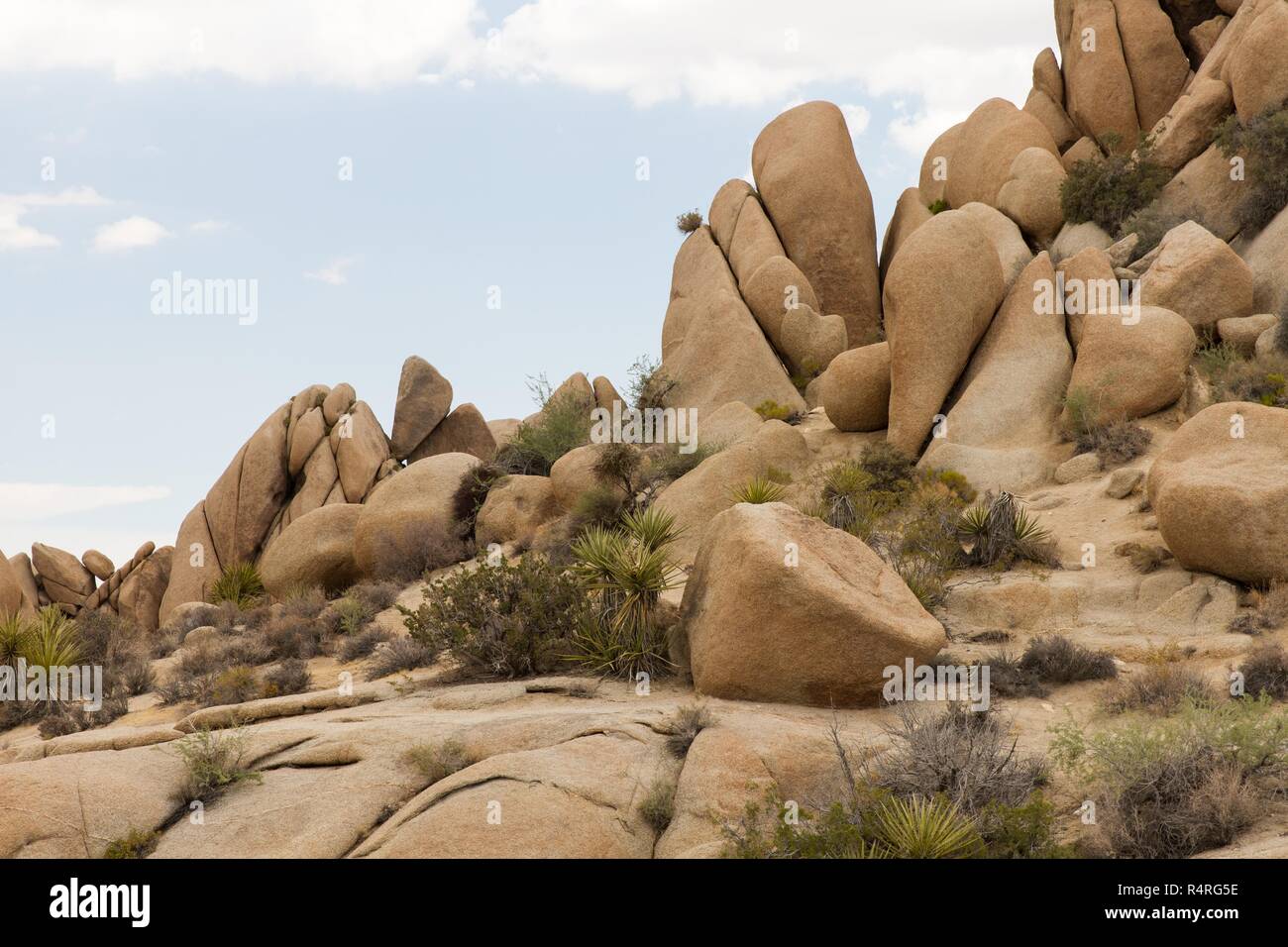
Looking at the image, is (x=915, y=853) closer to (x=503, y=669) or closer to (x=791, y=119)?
(x=503, y=669)

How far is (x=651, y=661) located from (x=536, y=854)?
Result: 5.05 metres

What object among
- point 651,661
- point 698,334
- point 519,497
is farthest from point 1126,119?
point 651,661

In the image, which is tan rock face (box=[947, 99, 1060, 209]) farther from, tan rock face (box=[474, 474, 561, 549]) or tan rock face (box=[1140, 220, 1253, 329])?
tan rock face (box=[474, 474, 561, 549])

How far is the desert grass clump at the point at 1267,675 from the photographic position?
33.1 ft

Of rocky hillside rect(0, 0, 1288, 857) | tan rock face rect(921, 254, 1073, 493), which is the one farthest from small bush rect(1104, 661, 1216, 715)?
tan rock face rect(921, 254, 1073, 493)

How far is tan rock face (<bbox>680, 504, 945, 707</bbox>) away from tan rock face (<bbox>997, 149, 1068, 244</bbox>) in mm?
19197

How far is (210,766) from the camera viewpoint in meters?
8.56

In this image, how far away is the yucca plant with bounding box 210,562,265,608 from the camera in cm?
2542

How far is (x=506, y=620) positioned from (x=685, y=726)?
3.90 meters

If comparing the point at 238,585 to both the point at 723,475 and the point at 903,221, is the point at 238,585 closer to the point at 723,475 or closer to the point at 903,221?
the point at 723,475

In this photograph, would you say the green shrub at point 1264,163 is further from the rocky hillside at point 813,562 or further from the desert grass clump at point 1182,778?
the desert grass clump at point 1182,778

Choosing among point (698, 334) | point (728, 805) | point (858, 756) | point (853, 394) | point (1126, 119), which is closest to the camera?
point (728, 805)

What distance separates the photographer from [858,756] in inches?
348

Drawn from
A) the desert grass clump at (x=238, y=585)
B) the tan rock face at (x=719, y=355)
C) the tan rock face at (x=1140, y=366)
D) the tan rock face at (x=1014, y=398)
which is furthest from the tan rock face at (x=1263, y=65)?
the desert grass clump at (x=238, y=585)
